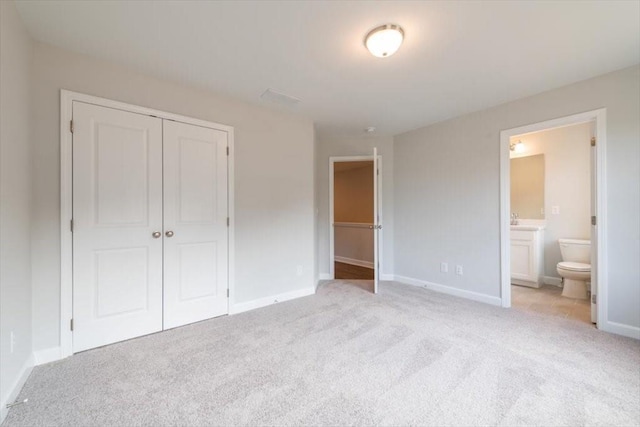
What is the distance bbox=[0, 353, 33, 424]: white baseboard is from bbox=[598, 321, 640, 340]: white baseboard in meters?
4.48

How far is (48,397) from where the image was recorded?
1573mm

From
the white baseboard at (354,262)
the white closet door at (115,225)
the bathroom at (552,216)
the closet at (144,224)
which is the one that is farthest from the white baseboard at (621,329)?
the white closet door at (115,225)

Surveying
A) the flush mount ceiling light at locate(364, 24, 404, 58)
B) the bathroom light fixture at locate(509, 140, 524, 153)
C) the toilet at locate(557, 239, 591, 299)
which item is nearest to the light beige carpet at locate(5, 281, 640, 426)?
the toilet at locate(557, 239, 591, 299)

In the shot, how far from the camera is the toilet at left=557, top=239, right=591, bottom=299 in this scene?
327cm

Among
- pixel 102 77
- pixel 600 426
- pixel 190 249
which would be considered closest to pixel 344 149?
pixel 190 249

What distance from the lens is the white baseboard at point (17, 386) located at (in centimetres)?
142

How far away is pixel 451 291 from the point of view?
143 inches

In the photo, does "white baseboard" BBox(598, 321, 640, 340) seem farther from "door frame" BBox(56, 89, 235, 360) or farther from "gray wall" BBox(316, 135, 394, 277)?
"door frame" BBox(56, 89, 235, 360)

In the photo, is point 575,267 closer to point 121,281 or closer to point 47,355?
point 121,281

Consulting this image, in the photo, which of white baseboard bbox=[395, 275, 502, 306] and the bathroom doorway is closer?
white baseboard bbox=[395, 275, 502, 306]

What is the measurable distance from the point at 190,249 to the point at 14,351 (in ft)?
4.18

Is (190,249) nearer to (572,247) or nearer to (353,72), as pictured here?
(353,72)

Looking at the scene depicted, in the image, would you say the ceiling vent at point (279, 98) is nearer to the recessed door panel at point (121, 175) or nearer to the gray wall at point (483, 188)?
the recessed door panel at point (121, 175)

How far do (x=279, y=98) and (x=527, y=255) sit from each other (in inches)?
163
